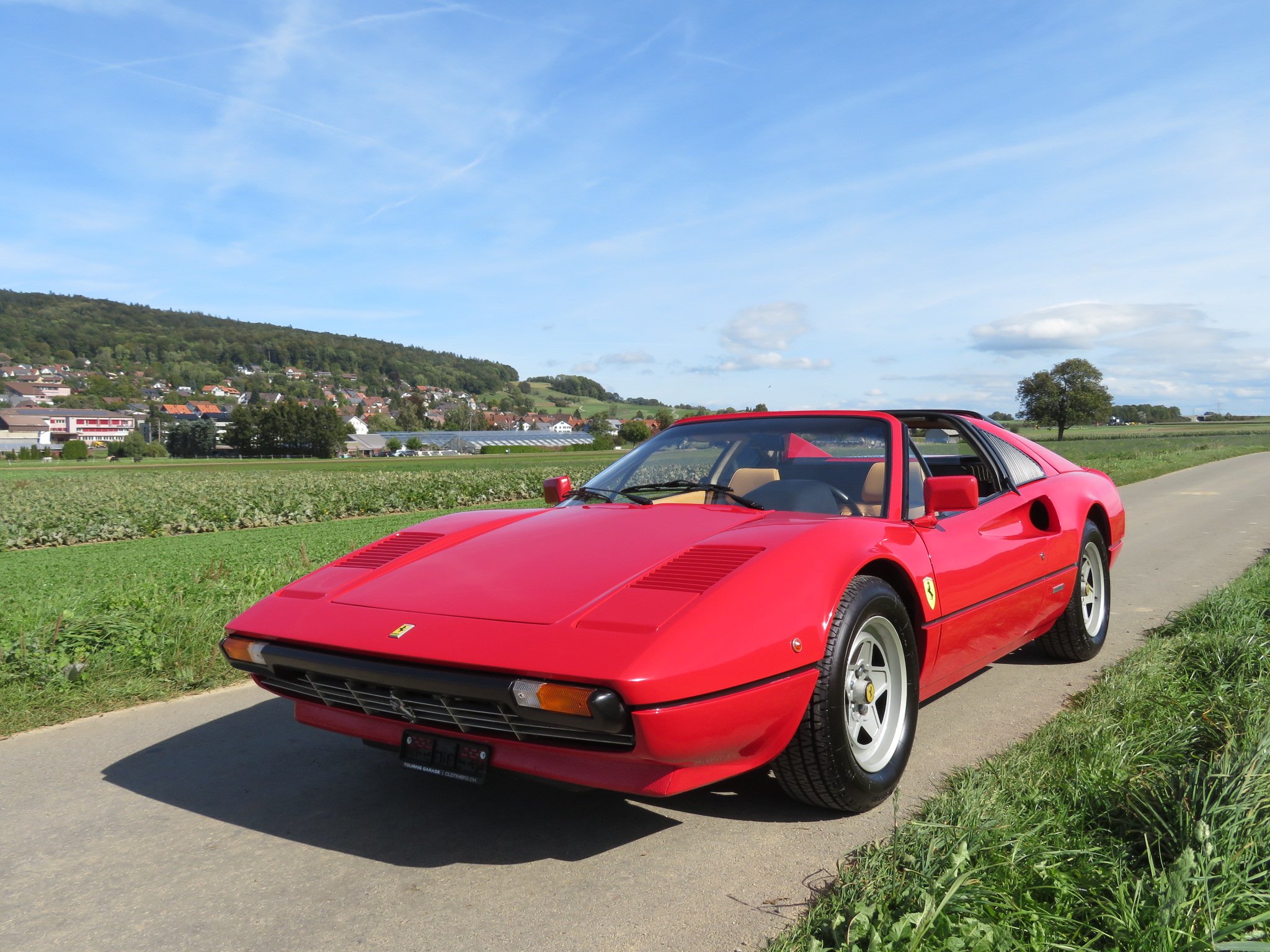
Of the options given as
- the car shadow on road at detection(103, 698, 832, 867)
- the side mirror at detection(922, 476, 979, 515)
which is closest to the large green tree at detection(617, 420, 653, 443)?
the side mirror at detection(922, 476, 979, 515)

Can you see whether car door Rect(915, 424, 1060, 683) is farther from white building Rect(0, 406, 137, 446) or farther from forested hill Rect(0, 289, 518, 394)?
forested hill Rect(0, 289, 518, 394)

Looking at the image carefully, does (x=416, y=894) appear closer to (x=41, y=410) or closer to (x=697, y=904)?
(x=697, y=904)

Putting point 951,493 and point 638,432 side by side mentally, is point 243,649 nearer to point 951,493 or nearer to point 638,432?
point 951,493

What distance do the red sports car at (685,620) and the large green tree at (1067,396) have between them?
10498 centimetres

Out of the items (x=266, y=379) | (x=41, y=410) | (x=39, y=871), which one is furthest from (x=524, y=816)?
(x=266, y=379)

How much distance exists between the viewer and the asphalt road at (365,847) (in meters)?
2.24

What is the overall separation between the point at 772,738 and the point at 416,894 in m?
1.07

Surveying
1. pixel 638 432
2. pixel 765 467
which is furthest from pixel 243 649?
pixel 638 432

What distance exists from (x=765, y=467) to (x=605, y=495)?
70 centimetres

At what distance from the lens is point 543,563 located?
2920 millimetres

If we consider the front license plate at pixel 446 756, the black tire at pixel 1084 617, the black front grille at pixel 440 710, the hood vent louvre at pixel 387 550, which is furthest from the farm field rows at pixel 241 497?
the front license plate at pixel 446 756

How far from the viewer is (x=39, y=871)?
2.62 metres

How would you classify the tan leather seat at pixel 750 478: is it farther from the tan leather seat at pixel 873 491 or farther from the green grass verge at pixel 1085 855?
the green grass verge at pixel 1085 855

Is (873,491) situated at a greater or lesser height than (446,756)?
greater
